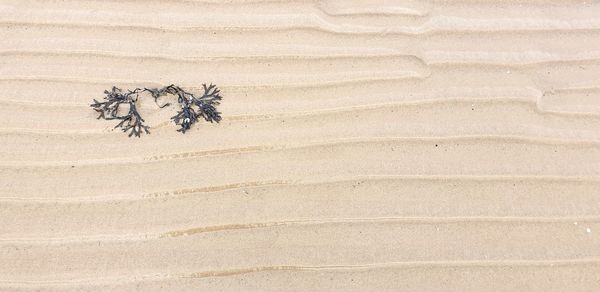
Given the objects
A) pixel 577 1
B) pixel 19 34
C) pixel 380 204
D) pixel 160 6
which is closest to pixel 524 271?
pixel 380 204

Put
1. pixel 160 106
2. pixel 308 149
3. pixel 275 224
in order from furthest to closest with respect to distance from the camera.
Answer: pixel 160 106 < pixel 308 149 < pixel 275 224

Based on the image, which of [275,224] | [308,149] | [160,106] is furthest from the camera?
[160,106]

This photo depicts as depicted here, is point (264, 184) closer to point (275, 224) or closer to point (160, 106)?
point (275, 224)

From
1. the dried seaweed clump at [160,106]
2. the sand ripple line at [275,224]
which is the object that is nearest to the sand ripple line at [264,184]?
the sand ripple line at [275,224]

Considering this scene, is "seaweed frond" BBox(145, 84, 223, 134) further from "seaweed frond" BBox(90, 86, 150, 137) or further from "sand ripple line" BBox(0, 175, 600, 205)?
"sand ripple line" BBox(0, 175, 600, 205)

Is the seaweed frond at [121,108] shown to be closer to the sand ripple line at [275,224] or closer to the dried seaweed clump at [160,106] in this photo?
the dried seaweed clump at [160,106]

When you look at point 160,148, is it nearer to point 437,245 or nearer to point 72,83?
point 72,83

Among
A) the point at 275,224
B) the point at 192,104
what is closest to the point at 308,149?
the point at 275,224
